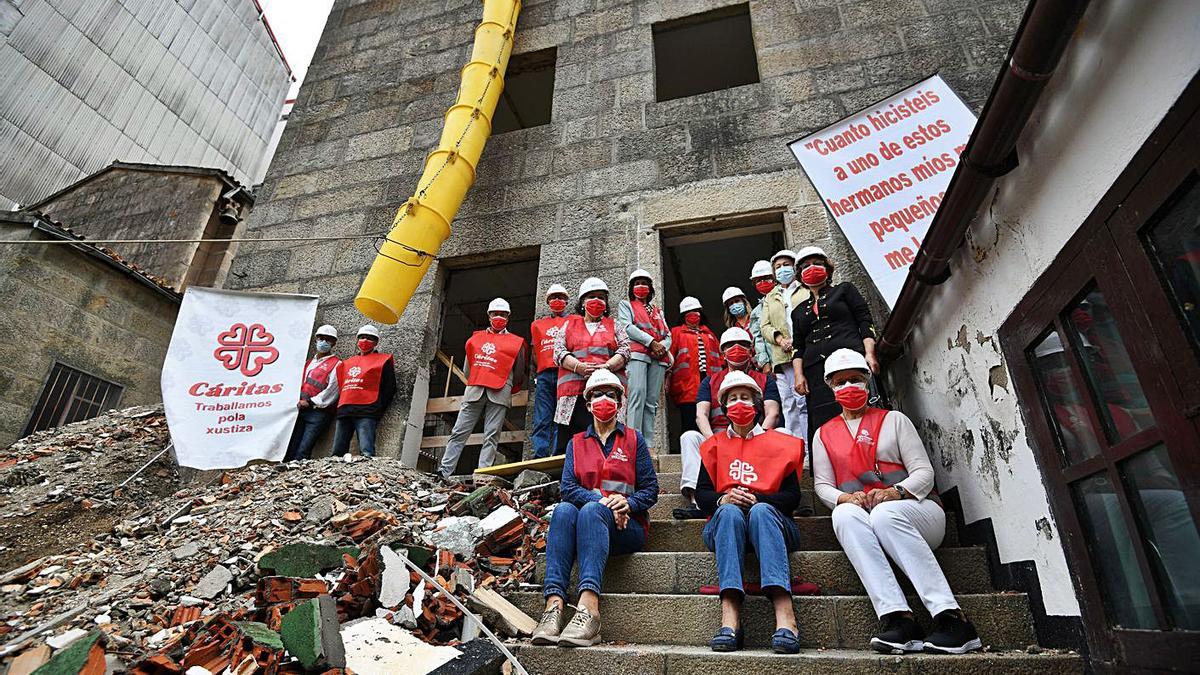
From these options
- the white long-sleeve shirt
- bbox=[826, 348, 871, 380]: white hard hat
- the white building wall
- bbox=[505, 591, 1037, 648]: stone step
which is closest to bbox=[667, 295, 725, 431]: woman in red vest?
bbox=[826, 348, 871, 380]: white hard hat

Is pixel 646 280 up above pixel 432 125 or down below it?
below

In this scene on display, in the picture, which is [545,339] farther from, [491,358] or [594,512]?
[594,512]

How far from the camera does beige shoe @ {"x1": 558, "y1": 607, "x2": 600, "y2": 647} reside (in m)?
2.61

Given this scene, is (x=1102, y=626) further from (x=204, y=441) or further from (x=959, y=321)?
(x=204, y=441)

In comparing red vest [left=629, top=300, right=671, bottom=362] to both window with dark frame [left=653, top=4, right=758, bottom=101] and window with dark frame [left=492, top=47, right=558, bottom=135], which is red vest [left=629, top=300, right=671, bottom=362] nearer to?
window with dark frame [left=653, top=4, right=758, bottom=101]

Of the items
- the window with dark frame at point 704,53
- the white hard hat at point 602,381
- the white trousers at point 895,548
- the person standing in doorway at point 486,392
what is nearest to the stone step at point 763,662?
Answer: the white trousers at point 895,548

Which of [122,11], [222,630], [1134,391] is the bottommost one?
[222,630]

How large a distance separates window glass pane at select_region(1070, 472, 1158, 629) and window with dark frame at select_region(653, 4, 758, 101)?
6.64 metres

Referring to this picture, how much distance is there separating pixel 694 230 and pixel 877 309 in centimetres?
206

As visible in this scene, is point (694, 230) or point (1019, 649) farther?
point (694, 230)

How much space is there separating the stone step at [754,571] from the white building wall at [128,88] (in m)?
20.1

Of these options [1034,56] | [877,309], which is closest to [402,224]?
[877,309]

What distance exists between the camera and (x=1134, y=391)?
194 cm

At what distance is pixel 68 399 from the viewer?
8.64 meters
